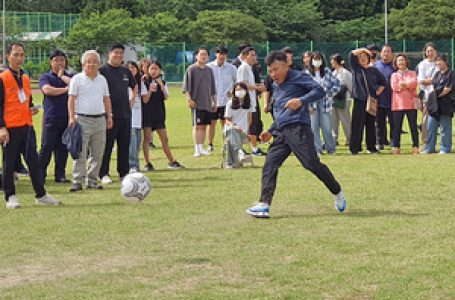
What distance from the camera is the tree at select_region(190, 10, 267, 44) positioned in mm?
74750

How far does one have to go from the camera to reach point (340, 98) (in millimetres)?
19688

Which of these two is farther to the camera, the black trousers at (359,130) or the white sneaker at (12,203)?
the black trousers at (359,130)

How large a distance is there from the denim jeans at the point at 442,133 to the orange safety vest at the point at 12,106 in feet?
29.1

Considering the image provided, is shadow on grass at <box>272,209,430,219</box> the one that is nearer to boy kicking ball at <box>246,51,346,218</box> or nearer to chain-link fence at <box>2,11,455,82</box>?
boy kicking ball at <box>246,51,346,218</box>

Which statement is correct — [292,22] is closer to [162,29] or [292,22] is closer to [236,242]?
[162,29]

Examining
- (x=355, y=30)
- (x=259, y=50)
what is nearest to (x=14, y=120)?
(x=259, y=50)

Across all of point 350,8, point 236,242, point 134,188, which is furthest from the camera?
point 350,8

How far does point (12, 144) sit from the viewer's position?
1209cm

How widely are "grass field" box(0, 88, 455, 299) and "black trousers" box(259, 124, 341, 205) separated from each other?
0.35 m

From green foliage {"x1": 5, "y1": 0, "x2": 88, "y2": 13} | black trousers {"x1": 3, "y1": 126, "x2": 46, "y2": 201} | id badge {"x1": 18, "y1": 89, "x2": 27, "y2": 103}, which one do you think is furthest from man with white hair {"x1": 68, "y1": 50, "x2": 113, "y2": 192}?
green foliage {"x1": 5, "y1": 0, "x2": 88, "y2": 13}

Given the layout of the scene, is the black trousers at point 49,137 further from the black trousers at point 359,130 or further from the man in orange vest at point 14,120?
the black trousers at point 359,130

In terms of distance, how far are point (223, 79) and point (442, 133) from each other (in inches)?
174

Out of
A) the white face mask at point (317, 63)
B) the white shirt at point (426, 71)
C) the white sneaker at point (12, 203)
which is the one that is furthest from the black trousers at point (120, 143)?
the white shirt at point (426, 71)

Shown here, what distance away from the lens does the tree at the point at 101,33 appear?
230 ft
